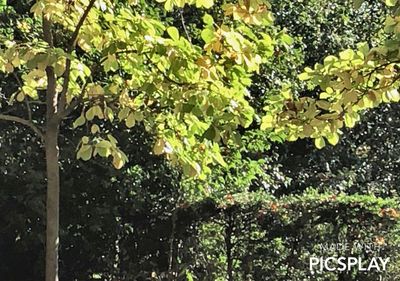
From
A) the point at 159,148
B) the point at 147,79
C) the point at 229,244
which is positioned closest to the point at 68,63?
the point at 147,79

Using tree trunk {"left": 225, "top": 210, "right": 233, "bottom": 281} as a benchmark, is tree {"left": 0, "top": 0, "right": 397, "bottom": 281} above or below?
above

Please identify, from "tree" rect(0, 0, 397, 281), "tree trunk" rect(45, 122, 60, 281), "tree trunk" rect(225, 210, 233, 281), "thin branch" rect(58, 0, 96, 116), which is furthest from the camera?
"tree trunk" rect(225, 210, 233, 281)

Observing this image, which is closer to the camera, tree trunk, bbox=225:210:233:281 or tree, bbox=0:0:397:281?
tree, bbox=0:0:397:281

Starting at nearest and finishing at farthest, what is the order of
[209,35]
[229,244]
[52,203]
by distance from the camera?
[209,35] < [52,203] < [229,244]

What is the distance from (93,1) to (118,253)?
3.27 m

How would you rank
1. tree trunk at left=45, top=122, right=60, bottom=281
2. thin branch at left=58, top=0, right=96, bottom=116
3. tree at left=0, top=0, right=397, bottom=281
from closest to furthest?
tree at left=0, top=0, right=397, bottom=281
thin branch at left=58, top=0, right=96, bottom=116
tree trunk at left=45, top=122, right=60, bottom=281

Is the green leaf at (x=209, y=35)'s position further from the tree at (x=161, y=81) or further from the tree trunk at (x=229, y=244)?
the tree trunk at (x=229, y=244)

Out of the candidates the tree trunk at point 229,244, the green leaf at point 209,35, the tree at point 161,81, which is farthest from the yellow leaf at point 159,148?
the tree trunk at point 229,244

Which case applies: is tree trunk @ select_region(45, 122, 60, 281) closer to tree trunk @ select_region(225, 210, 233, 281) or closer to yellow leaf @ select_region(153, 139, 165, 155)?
yellow leaf @ select_region(153, 139, 165, 155)

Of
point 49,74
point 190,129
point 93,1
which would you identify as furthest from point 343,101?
point 49,74

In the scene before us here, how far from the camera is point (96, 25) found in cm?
314

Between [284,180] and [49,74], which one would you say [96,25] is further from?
[284,180]

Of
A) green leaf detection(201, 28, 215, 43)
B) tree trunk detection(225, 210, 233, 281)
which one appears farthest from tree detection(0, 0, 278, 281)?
tree trunk detection(225, 210, 233, 281)

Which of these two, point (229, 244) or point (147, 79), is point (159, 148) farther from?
point (229, 244)
